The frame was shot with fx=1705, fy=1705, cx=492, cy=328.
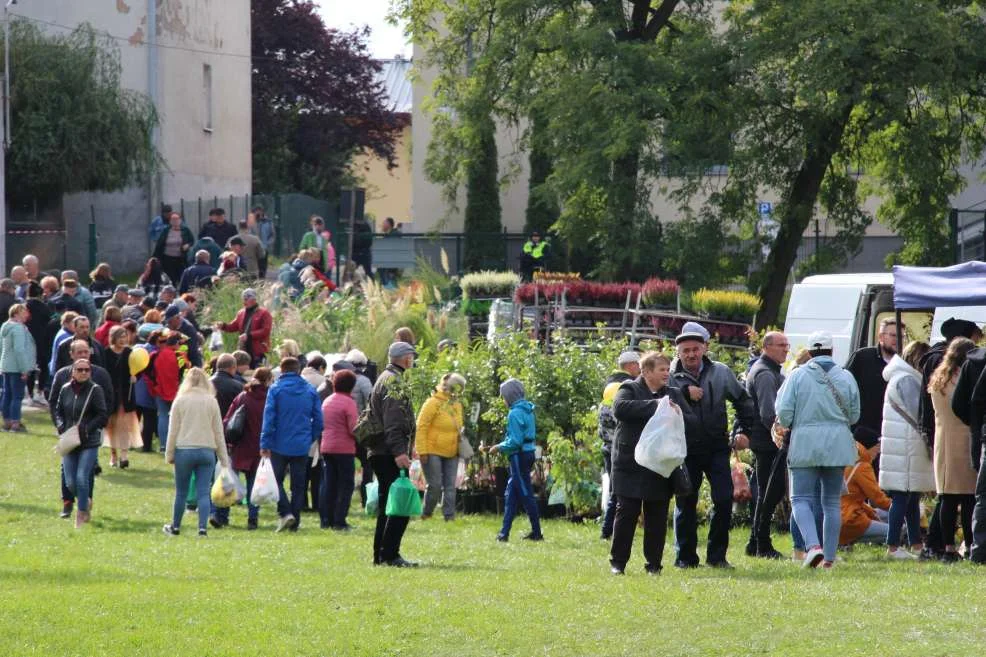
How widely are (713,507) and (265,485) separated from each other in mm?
4733

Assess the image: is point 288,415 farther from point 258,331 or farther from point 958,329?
point 258,331

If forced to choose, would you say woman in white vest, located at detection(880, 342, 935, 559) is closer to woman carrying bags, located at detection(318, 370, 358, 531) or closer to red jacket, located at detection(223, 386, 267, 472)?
woman carrying bags, located at detection(318, 370, 358, 531)

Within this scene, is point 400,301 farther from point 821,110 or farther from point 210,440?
point 210,440

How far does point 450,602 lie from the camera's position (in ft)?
36.1

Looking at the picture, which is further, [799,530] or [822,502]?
[799,530]

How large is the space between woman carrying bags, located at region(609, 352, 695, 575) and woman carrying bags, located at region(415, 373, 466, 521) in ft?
14.1

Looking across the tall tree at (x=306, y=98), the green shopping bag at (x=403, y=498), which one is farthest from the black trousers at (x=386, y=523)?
the tall tree at (x=306, y=98)

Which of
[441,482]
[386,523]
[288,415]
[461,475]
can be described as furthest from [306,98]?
[386,523]

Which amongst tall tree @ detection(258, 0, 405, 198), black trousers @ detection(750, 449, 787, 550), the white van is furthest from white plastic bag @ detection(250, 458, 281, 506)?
tall tree @ detection(258, 0, 405, 198)

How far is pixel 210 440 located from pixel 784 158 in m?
16.6

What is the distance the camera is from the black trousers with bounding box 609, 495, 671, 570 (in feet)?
39.8

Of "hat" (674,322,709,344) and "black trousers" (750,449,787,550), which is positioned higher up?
"hat" (674,322,709,344)

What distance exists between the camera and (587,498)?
16844 mm

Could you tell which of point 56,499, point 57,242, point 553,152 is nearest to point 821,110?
point 553,152
